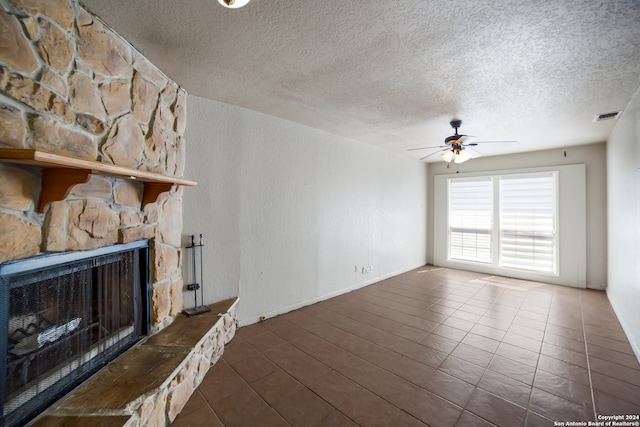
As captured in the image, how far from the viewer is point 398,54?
6.54ft

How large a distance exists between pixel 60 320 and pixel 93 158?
923mm

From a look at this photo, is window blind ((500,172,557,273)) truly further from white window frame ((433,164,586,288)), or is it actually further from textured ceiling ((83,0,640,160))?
textured ceiling ((83,0,640,160))

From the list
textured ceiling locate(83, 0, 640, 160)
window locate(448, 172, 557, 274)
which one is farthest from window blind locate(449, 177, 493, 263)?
textured ceiling locate(83, 0, 640, 160)

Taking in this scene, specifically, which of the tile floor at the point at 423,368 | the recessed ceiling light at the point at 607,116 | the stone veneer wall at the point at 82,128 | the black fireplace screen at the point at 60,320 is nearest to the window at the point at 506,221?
the tile floor at the point at 423,368

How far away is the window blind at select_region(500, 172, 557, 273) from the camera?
4.98 metres

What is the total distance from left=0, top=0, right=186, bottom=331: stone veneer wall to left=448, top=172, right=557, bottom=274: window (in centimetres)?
586

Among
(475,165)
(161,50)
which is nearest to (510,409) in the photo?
(161,50)

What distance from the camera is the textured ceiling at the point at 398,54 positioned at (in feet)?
5.11

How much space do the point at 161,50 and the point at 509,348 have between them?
4.02 m

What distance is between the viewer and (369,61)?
6.88 ft

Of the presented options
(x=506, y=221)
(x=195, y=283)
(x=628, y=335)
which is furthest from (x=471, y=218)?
(x=195, y=283)

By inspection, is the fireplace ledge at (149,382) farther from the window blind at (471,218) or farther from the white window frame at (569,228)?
the white window frame at (569,228)

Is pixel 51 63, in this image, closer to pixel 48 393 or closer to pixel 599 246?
pixel 48 393

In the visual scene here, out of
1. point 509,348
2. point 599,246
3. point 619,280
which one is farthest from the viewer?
point 599,246
